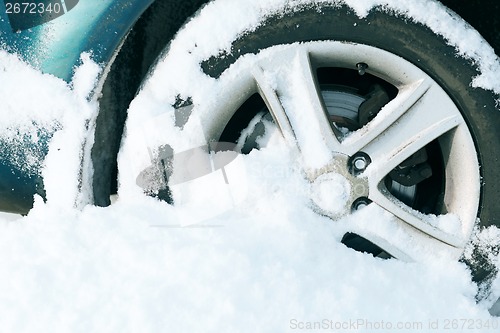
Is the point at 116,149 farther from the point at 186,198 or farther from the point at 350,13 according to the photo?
the point at 350,13

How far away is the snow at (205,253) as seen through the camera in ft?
4.42

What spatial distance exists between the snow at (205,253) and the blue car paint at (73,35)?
0.09 feet

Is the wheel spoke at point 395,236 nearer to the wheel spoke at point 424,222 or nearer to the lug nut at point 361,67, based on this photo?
the wheel spoke at point 424,222

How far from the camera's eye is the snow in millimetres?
1349

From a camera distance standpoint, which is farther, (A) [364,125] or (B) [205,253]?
(A) [364,125]

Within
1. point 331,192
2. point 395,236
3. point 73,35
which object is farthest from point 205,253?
point 73,35

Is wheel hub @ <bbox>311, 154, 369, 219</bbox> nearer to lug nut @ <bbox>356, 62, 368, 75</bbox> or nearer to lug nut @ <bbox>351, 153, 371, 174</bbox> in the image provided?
lug nut @ <bbox>351, 153, 371, 174</bbox>

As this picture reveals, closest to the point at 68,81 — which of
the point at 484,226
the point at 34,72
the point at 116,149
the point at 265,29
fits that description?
the point at 34,72

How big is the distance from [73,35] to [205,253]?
58 cm

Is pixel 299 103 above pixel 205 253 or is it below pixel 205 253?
above

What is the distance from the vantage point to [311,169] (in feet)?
4.79

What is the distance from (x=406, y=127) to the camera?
1.47 metres

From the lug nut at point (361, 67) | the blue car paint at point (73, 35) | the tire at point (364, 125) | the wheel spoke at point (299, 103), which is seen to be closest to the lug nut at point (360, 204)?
the tire at point (364, 125)

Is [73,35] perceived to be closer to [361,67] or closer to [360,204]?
[361,67]
